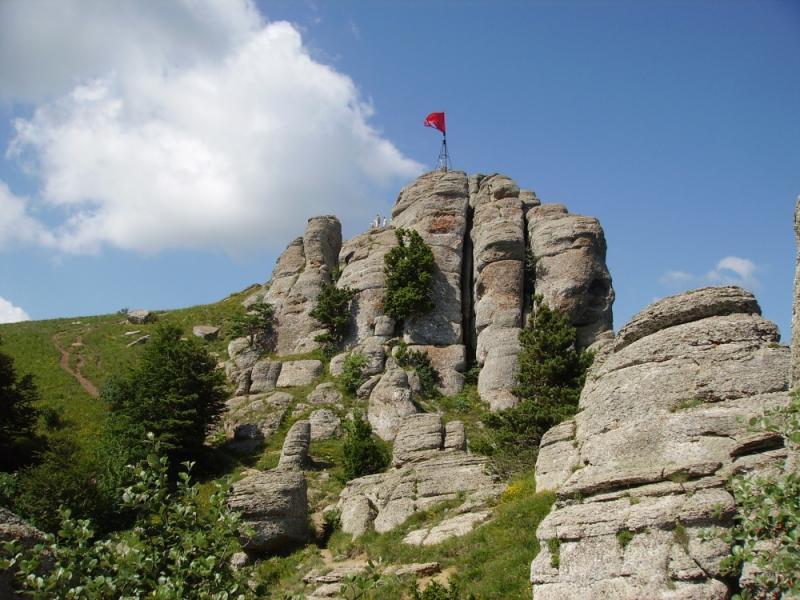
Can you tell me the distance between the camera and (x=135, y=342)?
65.2 m

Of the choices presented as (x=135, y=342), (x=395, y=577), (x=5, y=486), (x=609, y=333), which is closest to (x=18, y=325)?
(x=135, y=342)

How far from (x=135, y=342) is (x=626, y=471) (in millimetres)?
57746

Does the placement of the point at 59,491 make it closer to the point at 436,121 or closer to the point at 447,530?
the point at 447,530

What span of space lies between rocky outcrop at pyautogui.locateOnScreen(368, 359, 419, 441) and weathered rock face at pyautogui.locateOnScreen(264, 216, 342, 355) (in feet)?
37.6

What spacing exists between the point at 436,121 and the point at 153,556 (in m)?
62.4

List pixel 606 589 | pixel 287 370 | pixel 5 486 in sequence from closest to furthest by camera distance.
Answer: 1. pixel 606 589
2. pixel 5 486
3. pixel 287 370

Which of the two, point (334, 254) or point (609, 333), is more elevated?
point (334, 254)

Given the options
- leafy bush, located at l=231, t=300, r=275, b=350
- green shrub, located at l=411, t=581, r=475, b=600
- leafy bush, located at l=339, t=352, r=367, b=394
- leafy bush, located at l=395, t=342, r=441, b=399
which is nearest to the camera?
green shrub, located at l=411, t=581, r=475, b=600

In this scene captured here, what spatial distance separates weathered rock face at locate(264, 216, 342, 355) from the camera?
180ft

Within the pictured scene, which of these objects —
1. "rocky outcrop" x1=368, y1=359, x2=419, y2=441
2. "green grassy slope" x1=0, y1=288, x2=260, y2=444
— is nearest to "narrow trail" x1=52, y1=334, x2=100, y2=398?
"green grassy slope" x1=0, y1=288, x2=260, y2=444

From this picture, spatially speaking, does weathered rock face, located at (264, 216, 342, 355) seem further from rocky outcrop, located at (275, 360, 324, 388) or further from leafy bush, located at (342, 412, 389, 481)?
leafy bush, located at (342, 412, 389, 481)

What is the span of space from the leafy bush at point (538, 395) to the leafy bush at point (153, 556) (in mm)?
21040

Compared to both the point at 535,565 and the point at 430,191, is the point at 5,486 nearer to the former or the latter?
the point at 535,565

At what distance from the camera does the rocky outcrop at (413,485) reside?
27.2 metres
